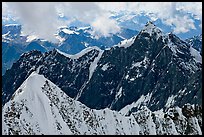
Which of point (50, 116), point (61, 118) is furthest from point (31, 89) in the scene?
point (61, 118)

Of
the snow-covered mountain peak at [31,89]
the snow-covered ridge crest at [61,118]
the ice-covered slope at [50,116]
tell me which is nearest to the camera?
the ice-covered slope at [50,116]

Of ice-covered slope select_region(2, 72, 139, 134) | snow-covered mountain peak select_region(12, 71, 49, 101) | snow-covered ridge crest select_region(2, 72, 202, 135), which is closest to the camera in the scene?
ice-covered slope select_region(2, 72, 139, 134)

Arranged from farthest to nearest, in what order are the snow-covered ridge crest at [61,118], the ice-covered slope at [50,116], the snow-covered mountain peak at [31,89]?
the snow-covered mountain peak at [31,89], the snow-covered ridge crest at [61,118], the ice-covered slope at [50,116]

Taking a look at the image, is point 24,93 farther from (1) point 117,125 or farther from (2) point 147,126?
(2) point 147,126

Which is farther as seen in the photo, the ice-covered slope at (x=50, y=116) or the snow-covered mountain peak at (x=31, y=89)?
the snow-covered mountain peak at (x=31, y=89)

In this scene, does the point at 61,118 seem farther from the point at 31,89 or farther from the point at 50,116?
the point at 31,89

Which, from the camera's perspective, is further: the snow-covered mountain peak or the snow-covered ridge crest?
the snow-covered mountain peak

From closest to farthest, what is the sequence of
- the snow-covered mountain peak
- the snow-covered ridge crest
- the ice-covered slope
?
1. the ice-covered slope
2. the snow-covered ridge crest
3. the snow-covered mountain peak

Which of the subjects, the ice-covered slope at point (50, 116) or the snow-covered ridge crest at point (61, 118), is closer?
the ice-covered slope at point (50, 116)

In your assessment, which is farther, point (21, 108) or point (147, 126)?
point (147, 126)

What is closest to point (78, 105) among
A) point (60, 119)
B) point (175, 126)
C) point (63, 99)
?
point (63, 99)

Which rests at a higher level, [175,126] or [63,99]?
[63,99]
